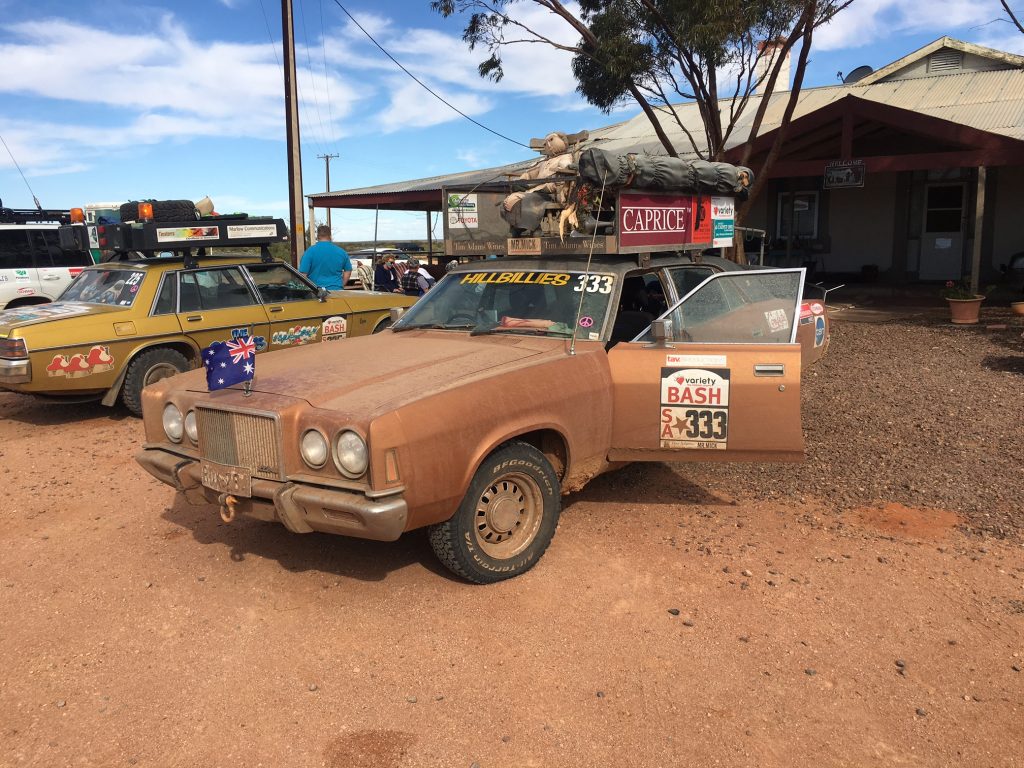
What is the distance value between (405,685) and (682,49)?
11.3 metres

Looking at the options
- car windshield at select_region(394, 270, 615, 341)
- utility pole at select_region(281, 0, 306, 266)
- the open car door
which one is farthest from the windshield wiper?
utility pole at select_region(281, 0, 306, 266)

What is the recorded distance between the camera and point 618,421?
4434 millimetres

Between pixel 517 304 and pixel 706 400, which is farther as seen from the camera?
pixel 517 304

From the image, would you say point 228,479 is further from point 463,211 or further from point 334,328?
point 334,328

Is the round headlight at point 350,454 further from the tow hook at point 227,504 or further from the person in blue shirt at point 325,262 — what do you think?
the person in blue shirt at point 325,262

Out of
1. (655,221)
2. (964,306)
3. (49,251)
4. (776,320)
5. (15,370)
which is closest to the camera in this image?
(776,320)

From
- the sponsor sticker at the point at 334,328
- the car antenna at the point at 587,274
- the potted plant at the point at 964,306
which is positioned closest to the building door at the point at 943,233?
the potted plant at the point at 964,306

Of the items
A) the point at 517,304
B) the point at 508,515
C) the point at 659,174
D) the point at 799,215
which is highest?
the point at 799,215

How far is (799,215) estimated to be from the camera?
60.0 feet

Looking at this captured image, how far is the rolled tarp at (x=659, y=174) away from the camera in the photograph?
4.60 m

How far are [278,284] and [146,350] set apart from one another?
1596 mm

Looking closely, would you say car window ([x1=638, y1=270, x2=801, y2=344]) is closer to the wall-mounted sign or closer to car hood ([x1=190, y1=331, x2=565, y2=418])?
car hood ([x1=190, y1=331, x2=565, y2=418])

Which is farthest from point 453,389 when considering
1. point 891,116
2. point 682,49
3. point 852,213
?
point 852,213

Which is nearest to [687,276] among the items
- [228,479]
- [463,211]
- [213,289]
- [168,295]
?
[463,211]
